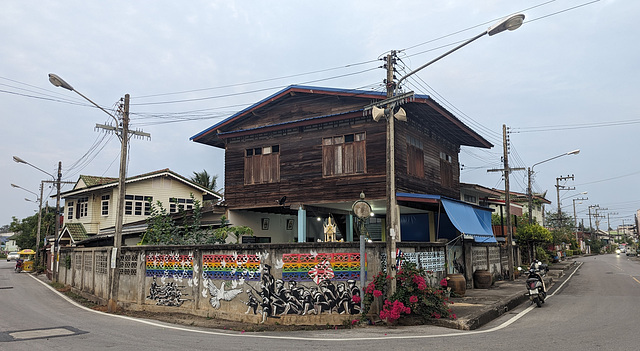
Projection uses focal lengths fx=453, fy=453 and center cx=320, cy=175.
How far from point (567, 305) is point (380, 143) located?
8405 mm

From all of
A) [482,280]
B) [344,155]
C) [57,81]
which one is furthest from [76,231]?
[482,280]


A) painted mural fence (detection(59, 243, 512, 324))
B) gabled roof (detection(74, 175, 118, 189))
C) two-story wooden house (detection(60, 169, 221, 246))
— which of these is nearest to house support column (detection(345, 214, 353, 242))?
painted mural fence (detection(59, 243, 512, 324))

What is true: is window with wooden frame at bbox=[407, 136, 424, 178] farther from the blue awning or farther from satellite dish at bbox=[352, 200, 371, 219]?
satellite dish at bbox=[352, 200, 371, 219]

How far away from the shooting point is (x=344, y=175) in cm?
1864

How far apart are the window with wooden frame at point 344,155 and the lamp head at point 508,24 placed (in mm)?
9097

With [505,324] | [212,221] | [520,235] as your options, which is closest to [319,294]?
[505,324]

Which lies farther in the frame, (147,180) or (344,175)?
(147,180)

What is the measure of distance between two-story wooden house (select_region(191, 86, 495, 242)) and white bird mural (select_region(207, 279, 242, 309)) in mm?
6685

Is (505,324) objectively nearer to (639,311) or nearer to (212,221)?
(639,311)

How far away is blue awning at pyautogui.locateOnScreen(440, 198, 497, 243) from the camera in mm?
17109

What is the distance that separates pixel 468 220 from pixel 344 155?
223 inches

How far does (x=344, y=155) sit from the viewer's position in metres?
18.7

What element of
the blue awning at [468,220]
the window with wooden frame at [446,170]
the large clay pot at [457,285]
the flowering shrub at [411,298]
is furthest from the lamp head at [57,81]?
the window with wooden frame at [446,170]

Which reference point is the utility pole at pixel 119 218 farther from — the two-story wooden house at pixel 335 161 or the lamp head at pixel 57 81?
the two-story wooden house at pixel 335 161
